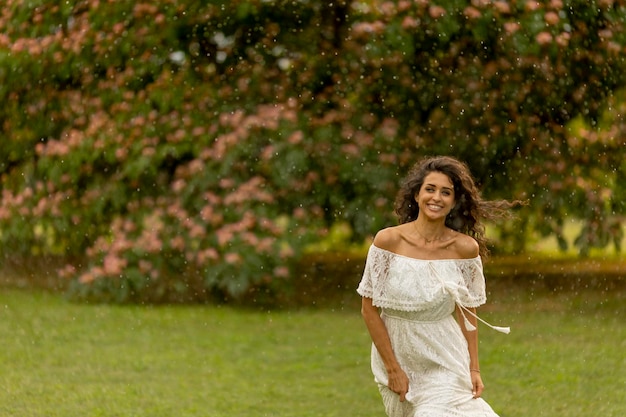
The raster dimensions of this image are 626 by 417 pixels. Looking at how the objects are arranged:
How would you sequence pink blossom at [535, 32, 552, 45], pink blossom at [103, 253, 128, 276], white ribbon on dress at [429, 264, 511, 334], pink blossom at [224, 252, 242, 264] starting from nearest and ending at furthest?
white ribbon on dress at [429, 264, 511, 334] → pink blossom at [535, 32, 552, 45] → pink blossom at [224, 252, 242, 264] → pink blossom at [103, 253, 128, 276]

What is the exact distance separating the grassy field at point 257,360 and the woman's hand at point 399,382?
186cm

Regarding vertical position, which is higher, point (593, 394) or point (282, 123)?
point (282, 123)

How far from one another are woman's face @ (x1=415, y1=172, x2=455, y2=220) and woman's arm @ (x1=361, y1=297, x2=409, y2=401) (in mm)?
325

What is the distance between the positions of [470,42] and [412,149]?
943 millimetres

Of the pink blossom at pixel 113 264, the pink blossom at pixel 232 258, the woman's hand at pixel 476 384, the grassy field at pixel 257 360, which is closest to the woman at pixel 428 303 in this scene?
the woman's hand at pixel 476 384

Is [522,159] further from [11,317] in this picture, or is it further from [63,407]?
[63,407]

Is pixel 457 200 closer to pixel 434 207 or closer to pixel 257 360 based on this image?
pixel 434 207

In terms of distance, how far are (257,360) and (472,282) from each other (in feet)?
10.2

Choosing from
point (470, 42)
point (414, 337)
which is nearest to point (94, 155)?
point (470, 42)

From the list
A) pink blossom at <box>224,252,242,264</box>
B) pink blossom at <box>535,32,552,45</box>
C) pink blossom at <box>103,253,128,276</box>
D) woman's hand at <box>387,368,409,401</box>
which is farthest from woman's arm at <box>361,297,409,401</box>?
pink blossom at <box>103,253,128,276</box>

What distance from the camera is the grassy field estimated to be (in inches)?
207

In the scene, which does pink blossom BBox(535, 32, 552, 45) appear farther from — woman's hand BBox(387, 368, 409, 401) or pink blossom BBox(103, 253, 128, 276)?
woman's hand BBox(387, 368, 409, 401)

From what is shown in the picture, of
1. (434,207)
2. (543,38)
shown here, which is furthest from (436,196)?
(543,38)

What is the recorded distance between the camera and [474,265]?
333 centimetres
